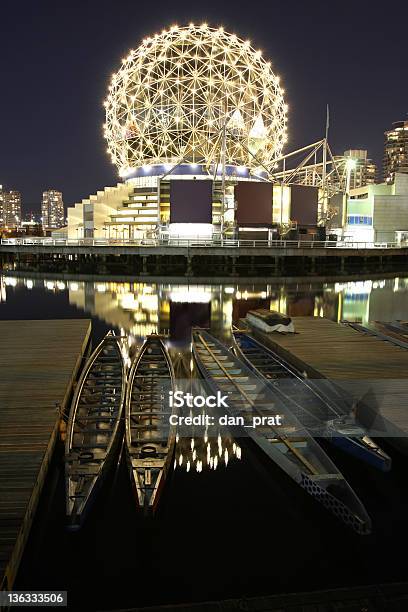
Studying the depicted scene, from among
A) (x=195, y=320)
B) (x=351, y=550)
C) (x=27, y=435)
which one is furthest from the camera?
(x=195, y=320)

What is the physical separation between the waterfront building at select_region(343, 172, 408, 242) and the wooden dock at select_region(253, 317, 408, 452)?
1997 inches

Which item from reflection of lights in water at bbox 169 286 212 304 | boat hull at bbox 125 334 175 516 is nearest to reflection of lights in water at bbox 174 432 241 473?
boat hull at bbox 125 334 175 516

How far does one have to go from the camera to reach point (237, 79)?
2640 inches

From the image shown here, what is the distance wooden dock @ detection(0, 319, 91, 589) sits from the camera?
602cm

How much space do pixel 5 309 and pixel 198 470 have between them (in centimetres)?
2045

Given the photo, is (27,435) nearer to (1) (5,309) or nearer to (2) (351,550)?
(2) (351,550)

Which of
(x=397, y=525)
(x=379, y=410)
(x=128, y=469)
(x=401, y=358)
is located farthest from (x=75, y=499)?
(x=401, y=358)

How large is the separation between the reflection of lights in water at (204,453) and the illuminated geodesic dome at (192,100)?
57.5 meters

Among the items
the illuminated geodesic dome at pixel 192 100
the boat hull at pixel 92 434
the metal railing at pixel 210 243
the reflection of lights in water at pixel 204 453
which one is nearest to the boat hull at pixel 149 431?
the boat hull at pixel 92 434

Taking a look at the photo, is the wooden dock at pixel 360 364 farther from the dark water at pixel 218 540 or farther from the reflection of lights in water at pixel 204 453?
the reflection of lights in water at pixel 204 453

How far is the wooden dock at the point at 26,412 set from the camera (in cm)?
602

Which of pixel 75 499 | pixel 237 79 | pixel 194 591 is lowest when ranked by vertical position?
pixel 194 591

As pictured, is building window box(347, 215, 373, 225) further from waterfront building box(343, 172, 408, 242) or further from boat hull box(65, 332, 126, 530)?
boat hull box(65, 332, 126, 530)
